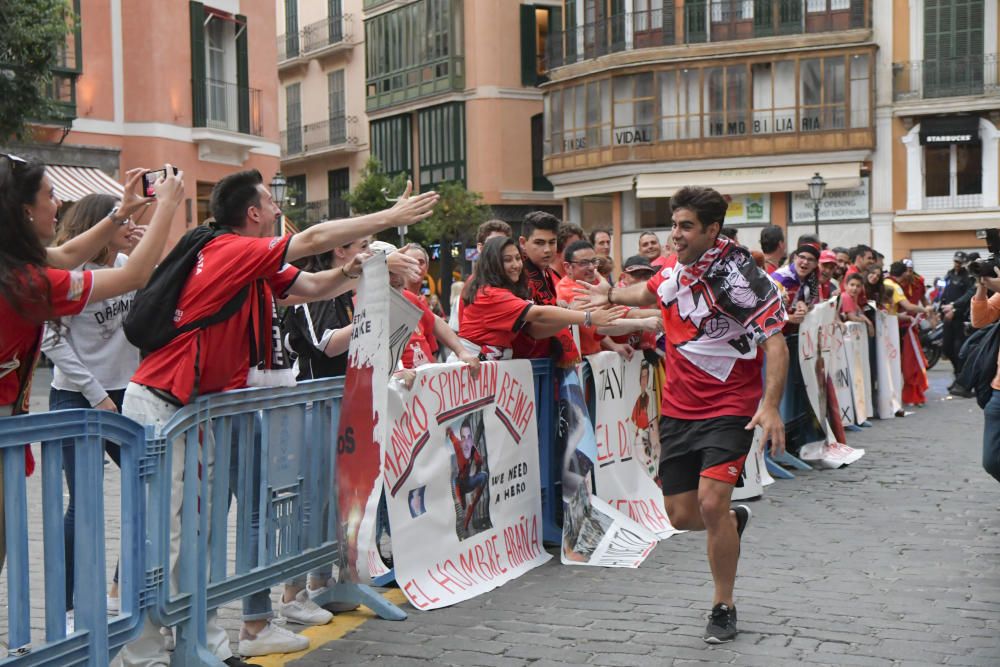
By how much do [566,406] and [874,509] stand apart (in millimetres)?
2774

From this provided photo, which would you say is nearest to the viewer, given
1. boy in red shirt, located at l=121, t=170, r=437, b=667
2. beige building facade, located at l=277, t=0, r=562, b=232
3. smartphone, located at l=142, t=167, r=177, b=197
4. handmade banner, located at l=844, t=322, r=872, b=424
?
smartphone, located at l=142, t=167, r=177, b=197

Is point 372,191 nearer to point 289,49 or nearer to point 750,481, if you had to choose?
point 289,49

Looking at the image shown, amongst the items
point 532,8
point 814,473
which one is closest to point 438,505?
point 814,473

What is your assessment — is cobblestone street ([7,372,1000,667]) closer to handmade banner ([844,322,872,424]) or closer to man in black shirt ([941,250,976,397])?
handmade banner ([844,322,872,424])

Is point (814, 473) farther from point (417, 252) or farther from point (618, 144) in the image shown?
point (618, 144)

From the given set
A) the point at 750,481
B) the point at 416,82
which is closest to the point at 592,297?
the point at 750,481

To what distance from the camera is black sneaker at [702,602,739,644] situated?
18.8 ft

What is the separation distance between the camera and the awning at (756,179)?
4066cm

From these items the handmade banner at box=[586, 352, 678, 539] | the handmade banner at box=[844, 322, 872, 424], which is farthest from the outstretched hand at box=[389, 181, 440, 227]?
the handmade banner at box=[844, 322, 872, 424]

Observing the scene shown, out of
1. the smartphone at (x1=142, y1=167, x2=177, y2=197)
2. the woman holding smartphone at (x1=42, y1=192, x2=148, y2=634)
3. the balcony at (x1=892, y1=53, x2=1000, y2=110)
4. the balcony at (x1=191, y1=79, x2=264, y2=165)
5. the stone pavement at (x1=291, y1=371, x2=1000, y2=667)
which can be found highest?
the balcony at (x1=892, y1=53, x2=1000, y2=110)

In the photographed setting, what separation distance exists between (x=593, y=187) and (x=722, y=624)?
3966 centimetres

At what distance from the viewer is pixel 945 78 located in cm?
4053

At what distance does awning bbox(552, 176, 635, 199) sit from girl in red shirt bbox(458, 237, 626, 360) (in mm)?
36023

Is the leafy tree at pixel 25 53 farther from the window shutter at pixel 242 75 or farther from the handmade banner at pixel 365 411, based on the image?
the handmade banner at pixel 365 411
